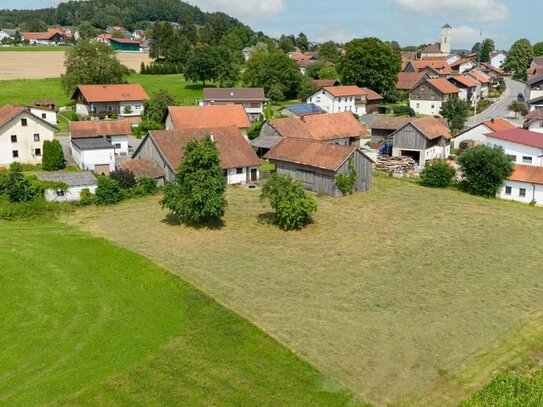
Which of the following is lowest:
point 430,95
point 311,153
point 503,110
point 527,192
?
point 527,192

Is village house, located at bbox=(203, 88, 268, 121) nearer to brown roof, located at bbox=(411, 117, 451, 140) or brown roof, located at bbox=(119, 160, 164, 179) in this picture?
brown roof, located at bbox=(411, 117, 451, 140)

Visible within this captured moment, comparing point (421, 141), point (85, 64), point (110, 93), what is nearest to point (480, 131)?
point (421, 141)

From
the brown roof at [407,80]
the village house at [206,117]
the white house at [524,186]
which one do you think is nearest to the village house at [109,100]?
the village house at [206,117]

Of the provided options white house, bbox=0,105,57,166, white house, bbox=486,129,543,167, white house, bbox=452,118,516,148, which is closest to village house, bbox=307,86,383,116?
white house, bbox=452,118,516,148

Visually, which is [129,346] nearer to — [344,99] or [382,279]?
[382,279]

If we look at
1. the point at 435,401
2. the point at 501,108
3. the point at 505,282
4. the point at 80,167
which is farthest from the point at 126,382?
the point at 501,108

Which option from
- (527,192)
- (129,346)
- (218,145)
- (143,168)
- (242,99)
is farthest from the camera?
(242,99)

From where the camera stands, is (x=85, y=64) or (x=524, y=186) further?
(x=85, y=64)

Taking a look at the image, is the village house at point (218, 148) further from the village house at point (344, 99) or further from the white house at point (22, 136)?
the village house at point (344, 99)

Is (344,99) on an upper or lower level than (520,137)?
upper
